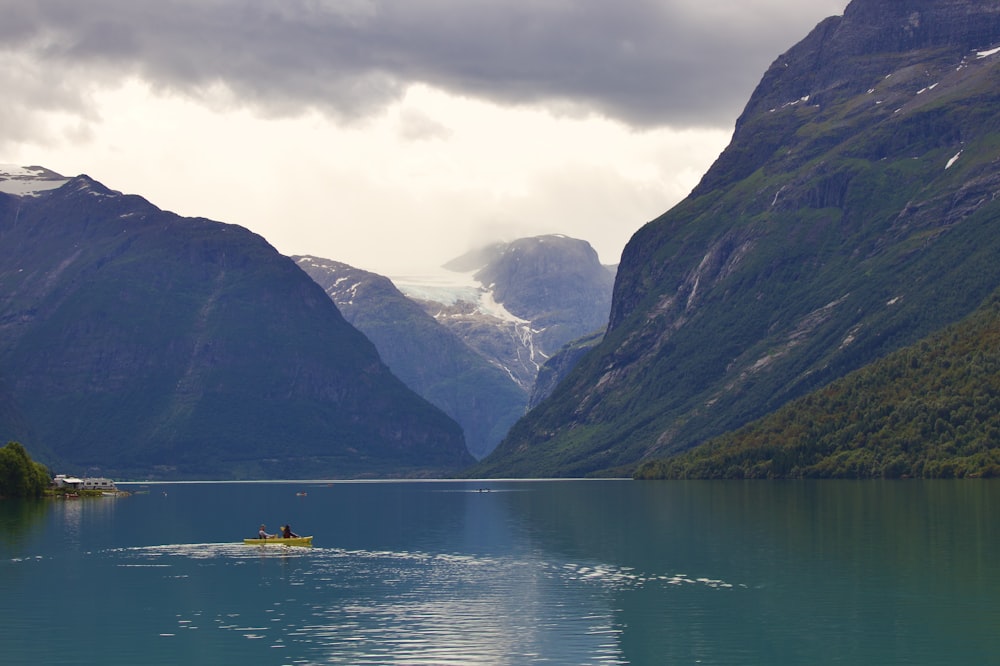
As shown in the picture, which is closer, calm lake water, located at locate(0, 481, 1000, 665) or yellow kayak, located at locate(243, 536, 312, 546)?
calm lake water, located at locate(0, 481, 1000, 665)

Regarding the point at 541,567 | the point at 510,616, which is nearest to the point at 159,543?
the point at 541,567

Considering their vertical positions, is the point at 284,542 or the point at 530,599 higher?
the point at 284,542

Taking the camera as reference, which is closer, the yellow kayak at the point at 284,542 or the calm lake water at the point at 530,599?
the calm lake water at the point at 530,599

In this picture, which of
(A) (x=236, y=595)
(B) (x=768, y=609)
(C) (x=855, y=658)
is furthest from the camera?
(A) (x=236, y=595)

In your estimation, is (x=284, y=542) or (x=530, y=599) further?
(x=284, y=542)

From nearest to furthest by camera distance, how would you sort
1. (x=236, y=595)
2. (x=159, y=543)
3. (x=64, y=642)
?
1. (x=64, y=642)
2. (x=236, y=595)
3. (x=159, y=543)

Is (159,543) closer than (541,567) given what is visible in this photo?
No

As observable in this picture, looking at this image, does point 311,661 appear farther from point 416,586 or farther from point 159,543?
point 159,543

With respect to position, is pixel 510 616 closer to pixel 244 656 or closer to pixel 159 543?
pixel 244 656
